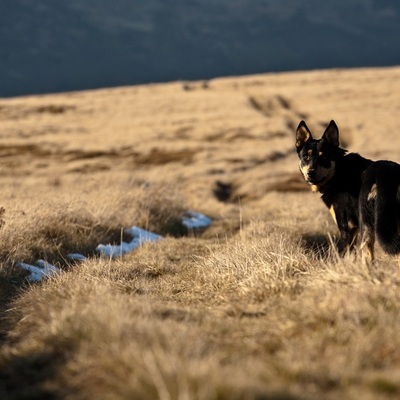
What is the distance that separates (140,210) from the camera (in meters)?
14.8

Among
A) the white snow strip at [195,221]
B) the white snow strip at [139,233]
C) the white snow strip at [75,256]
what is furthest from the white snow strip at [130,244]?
the white snow strip at [195,221]

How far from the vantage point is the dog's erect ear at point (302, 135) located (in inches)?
342

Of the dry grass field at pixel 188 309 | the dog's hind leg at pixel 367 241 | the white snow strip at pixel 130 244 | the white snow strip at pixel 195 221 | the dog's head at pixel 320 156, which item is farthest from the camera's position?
the white snow strip at pixel 195 221

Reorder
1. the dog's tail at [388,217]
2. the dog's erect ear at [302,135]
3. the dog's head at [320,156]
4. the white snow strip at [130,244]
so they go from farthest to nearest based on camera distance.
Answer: the white snow strip at [130,244] < the dog's erect ear at [302,135] < the dog's head at [320,156] < the dog's tail at [388,217]

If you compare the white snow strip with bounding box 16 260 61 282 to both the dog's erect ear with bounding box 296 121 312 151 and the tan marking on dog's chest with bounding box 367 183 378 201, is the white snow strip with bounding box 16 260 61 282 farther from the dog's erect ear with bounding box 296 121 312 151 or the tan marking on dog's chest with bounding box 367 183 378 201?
the tan marking on dog's chest with bounding box 367 183 378 201

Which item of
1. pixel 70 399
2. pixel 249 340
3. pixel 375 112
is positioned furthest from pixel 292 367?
pixel 375 112

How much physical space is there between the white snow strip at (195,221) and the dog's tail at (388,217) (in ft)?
28.5

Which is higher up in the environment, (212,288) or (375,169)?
(375,169)

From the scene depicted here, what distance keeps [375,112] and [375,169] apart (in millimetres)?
48633

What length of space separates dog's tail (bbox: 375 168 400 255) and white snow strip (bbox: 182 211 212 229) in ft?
28.5

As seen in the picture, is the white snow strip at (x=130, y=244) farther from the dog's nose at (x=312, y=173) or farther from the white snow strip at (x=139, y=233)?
the dog's nose at (x=312, y=173)

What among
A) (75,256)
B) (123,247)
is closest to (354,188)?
(75,256)

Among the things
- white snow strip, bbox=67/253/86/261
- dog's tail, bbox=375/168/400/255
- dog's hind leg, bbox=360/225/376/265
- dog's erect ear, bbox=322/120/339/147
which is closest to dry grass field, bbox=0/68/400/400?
white snow strip, bbox=67/253/86/261

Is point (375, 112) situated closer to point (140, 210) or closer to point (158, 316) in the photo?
point (140, 210)
